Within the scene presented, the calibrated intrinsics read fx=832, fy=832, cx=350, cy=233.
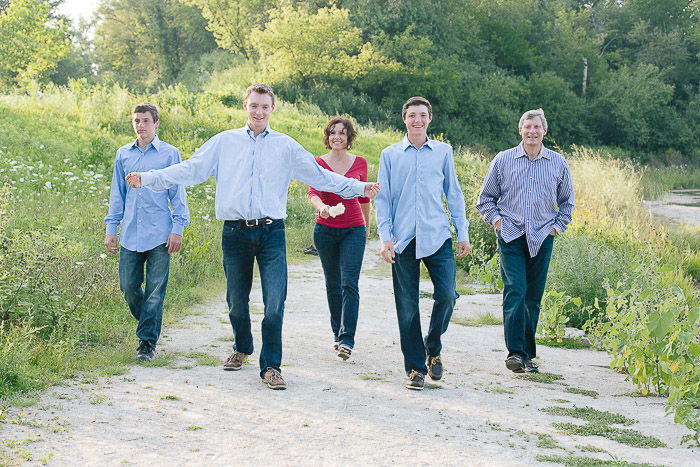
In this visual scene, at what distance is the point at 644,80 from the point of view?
51.1 m

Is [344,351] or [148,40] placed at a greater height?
[148,40]

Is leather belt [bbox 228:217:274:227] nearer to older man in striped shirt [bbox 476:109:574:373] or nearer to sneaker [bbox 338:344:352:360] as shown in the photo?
sneaker [bbox 338:344:352:360]

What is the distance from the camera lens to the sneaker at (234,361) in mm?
6027

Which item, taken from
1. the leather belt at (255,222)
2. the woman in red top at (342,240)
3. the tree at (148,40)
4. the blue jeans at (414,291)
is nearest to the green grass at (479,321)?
the woman in red top at (342,240)

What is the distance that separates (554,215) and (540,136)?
63cm

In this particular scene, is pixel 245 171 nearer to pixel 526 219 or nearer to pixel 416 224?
pixel 416 224

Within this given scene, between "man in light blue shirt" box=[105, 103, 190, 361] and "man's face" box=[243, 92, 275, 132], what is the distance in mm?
969

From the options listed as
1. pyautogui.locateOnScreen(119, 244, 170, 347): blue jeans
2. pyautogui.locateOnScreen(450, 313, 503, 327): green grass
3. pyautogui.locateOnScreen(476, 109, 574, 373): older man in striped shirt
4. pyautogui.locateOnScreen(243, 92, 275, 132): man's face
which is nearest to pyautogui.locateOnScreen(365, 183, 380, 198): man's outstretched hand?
pyautogui.locateOnScreen(243, 92, 275, 132): man's face

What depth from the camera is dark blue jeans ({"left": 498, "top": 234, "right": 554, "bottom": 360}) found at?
638 centimetres

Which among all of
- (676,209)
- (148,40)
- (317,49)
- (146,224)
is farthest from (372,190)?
(148,40)

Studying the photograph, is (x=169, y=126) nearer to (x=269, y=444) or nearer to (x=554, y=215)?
(x=554, y=215)

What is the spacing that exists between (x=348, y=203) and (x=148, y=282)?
1.69m

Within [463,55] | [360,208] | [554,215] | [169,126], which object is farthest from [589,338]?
[463,55]

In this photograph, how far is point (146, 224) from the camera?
246 inches
